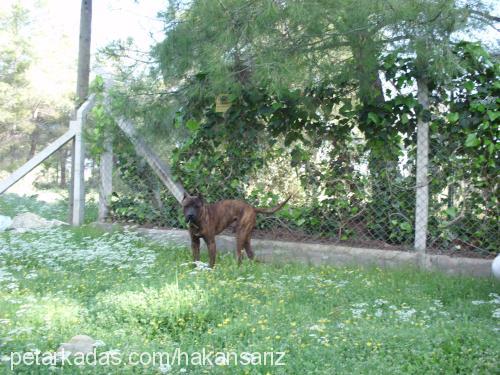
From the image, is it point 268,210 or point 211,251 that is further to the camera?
point 268,210

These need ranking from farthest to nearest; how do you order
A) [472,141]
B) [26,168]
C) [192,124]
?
[26,168] → [192,124] → [472,141]

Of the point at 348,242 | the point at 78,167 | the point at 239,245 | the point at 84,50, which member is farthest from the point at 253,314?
the point at 84,50

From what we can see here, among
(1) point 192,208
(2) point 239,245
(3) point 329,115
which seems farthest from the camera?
(3) point 329,115

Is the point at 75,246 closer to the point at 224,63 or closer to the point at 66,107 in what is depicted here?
the point at 224,63

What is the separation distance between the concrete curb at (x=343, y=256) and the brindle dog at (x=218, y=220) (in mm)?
378

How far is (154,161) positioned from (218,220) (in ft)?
5.79

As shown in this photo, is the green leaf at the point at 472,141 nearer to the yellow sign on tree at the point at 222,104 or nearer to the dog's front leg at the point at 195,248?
the yellow sign on tree at the point at 222,104

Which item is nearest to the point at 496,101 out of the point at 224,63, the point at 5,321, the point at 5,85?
the point at 224,63

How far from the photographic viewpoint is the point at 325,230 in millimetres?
7504

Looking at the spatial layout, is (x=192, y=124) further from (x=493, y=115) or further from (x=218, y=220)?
(x=493, y=115)

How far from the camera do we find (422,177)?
6.84 metres

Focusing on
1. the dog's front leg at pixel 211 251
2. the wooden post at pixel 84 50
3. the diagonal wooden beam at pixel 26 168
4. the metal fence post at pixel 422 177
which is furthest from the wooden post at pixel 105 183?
the metal fence post at pixel 422 177

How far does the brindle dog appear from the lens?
22.3 feet

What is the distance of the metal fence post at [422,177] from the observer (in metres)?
6.80
